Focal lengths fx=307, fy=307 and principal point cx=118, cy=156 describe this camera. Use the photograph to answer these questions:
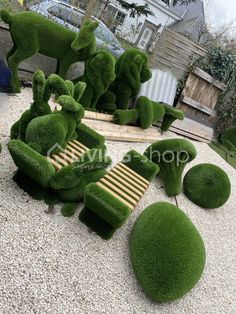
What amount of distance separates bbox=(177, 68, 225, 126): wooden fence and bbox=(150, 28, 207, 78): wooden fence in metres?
0.33

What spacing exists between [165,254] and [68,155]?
1.36 meters

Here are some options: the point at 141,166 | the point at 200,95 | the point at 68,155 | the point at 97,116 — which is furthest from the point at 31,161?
the point at 200,95

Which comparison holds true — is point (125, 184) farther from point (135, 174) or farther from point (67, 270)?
point (67, 270)

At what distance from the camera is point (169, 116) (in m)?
5.95

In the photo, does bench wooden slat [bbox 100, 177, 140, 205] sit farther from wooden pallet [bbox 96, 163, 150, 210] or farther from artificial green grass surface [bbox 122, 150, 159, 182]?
artificial green grass surface [bbox 122, 150, 159, 182]

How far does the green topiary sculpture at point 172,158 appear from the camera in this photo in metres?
4.06

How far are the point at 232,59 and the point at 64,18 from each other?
4370 mm

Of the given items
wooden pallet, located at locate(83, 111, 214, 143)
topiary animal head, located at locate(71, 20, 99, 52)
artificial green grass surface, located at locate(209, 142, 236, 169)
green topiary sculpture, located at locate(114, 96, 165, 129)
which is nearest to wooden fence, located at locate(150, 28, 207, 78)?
wooden pallet, located at locate(83, 111, 214, 143)

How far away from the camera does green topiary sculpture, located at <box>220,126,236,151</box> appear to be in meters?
7.72

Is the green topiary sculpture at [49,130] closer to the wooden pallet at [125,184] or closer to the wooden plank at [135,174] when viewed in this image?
the wooden pallet at [125,184]

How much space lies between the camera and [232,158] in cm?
722

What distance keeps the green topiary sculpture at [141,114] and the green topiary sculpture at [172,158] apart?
1111mm

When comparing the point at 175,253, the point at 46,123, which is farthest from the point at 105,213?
the point at 46,123

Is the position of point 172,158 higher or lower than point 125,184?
higher
